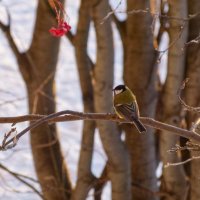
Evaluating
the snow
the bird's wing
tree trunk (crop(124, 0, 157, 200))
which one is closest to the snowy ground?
the snow

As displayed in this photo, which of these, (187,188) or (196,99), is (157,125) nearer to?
(196,99)

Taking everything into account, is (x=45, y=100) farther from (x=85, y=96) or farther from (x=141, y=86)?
(x=141, y=86)

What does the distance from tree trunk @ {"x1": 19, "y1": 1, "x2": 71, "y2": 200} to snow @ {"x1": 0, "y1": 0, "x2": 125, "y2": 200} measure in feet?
3.62

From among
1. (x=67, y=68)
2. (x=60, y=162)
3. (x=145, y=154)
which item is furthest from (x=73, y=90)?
(x=145, y=154)

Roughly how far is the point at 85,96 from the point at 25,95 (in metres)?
2.84

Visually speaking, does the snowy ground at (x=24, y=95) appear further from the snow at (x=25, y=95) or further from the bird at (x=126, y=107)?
the bird at (x=126, y=107)

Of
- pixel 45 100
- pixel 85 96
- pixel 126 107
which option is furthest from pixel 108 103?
pixel 126 107

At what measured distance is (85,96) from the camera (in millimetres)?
3430

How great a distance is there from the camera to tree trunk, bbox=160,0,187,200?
9.70ft

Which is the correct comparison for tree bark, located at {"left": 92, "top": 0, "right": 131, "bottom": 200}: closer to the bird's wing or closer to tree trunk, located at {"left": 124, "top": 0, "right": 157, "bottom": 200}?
tree trunk, located at {"left": 124, "top": 0, "right": 157, "bottom": 200}

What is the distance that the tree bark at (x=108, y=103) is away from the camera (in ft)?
9.90

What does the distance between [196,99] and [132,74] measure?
445mm

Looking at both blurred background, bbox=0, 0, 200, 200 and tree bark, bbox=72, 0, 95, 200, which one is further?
tree bark, bbox=72, 0, 95, 200

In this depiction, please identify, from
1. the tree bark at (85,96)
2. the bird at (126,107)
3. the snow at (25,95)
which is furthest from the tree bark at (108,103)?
the snow at (25,95)
